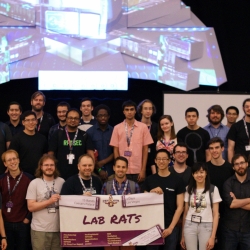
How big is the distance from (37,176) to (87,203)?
0.60m

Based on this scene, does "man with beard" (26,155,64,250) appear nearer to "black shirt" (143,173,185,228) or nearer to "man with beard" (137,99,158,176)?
"black shirt" (143,173,185,228)

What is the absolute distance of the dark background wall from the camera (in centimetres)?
898

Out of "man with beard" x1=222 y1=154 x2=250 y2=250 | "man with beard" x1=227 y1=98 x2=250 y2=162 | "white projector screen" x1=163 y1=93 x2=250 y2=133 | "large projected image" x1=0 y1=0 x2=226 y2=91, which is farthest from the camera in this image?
"white projector screen" x1=163 y1=93 x2=250 y2=133

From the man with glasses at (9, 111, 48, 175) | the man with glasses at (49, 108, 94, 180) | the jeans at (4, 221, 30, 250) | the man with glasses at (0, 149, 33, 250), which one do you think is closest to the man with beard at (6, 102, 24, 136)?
the man with glasses at (9, 111, 48, 175)

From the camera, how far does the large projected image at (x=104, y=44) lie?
28.1 feet

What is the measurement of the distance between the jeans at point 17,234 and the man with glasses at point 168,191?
129 centimetres

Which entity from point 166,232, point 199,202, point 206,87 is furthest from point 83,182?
point 206,87

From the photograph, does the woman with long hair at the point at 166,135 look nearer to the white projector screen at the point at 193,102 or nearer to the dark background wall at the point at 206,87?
the white projector screen at the point at 193,102

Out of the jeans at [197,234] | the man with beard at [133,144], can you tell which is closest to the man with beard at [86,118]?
the man with beard at [133,144]

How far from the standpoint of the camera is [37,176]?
5.51 m

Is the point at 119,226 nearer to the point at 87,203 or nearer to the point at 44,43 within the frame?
the point at 87,203

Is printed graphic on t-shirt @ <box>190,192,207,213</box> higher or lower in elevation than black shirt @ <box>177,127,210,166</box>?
lower

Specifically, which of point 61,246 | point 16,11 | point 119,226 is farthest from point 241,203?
point 16,11

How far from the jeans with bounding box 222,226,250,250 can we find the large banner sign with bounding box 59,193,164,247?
0.70m
